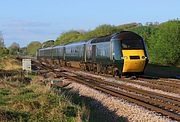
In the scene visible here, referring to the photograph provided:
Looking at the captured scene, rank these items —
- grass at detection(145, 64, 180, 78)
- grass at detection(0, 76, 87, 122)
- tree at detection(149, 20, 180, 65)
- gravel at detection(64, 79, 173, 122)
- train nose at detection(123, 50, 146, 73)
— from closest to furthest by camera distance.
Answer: grass at detection(0, 76, 87, 122), gravel at detection(64, 79, 173, 122), train nose at detection(123, 50, 146, 73), grass at detection(145, 64, 180, 78), tree at detection(149, 20, 180, 65)

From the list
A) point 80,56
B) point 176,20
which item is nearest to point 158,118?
point 80,56

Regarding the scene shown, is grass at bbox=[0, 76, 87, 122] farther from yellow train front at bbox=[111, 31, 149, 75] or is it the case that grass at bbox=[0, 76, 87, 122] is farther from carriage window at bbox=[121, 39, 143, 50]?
carriage window at bbox=[121, 39, 143, 50]

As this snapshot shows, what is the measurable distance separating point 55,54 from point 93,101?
46.1 metres

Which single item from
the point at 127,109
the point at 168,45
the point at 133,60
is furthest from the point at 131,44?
the point at 168,45

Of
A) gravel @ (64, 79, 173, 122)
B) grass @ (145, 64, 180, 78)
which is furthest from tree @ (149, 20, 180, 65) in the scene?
gravel @ (64, 79, 173, 122)

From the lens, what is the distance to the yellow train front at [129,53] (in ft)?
88.4

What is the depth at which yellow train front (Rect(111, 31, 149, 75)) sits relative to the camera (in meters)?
26.9

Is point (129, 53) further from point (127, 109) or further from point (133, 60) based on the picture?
point (127, 109)

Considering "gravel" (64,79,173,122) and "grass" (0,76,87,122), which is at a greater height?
"grass" (0,76,87,122)

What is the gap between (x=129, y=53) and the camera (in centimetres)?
2716

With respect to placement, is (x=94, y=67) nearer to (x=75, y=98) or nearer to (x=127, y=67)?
(x=127, y=67)

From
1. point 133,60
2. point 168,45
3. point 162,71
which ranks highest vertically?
point 168,45

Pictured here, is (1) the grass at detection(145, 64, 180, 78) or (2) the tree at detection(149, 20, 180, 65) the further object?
(2) the tree at detection(149, 20, 180, 65)

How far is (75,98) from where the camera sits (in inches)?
775
